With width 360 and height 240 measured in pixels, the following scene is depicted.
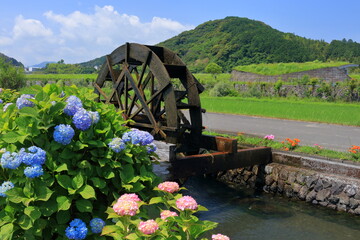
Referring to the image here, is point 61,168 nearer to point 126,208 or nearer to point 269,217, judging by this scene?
point 126,208

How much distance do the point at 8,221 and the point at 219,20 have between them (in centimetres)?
14970

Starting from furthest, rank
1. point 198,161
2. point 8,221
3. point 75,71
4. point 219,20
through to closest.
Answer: point 219,20
point 75,71
point 198,161
point 8,221

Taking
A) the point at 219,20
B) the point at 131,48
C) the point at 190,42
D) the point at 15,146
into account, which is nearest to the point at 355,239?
the point at 15,146

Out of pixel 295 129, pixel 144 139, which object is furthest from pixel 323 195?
pixel 295 129

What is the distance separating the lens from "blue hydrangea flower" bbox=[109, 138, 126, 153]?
2.46 m

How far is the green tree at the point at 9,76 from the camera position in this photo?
24.5 meters

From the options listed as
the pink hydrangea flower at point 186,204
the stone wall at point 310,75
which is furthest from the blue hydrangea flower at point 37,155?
the stone wall at point 310,75

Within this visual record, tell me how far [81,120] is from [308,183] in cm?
501

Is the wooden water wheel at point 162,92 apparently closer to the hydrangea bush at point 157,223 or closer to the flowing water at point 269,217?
the flowing water at point 269,217

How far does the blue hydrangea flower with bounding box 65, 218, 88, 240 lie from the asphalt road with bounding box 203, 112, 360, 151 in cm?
754

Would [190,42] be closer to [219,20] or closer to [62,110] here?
[219,20]

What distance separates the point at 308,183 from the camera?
6.38 m

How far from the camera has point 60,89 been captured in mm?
2867

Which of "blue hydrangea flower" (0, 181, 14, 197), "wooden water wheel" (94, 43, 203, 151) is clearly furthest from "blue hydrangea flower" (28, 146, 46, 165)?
"wooden water wheel" (94, 43, 203, 151)
